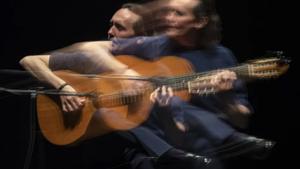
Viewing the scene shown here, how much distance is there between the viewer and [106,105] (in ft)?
4.59

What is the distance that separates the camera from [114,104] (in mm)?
1400

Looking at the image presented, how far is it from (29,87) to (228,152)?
0.65 m

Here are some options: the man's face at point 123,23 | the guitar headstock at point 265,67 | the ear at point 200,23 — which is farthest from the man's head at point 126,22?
the guitar headstock at point 265,67

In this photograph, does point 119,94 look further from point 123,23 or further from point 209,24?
point 209,24

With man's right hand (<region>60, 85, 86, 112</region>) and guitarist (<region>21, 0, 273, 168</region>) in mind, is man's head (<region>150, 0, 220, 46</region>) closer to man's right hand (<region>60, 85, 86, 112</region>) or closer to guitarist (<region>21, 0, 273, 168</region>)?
guitarist (<region>21, 0, 273, 168</region>)

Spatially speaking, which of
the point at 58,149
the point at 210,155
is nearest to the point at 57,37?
the point at 58,149

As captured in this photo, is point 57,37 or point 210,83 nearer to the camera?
point 210,83

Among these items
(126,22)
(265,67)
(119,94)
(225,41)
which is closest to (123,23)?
(126,22)

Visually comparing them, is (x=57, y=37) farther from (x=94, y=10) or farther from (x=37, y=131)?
(x=37, y=131)

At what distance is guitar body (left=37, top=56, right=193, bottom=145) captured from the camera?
4.56ft

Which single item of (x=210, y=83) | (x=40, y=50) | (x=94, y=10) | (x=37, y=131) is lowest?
(x=37, y=131)

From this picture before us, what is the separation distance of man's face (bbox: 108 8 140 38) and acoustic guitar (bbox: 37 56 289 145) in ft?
0.27

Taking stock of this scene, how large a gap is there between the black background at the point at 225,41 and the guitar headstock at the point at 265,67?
37mm

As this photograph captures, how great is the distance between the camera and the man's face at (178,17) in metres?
1.44
